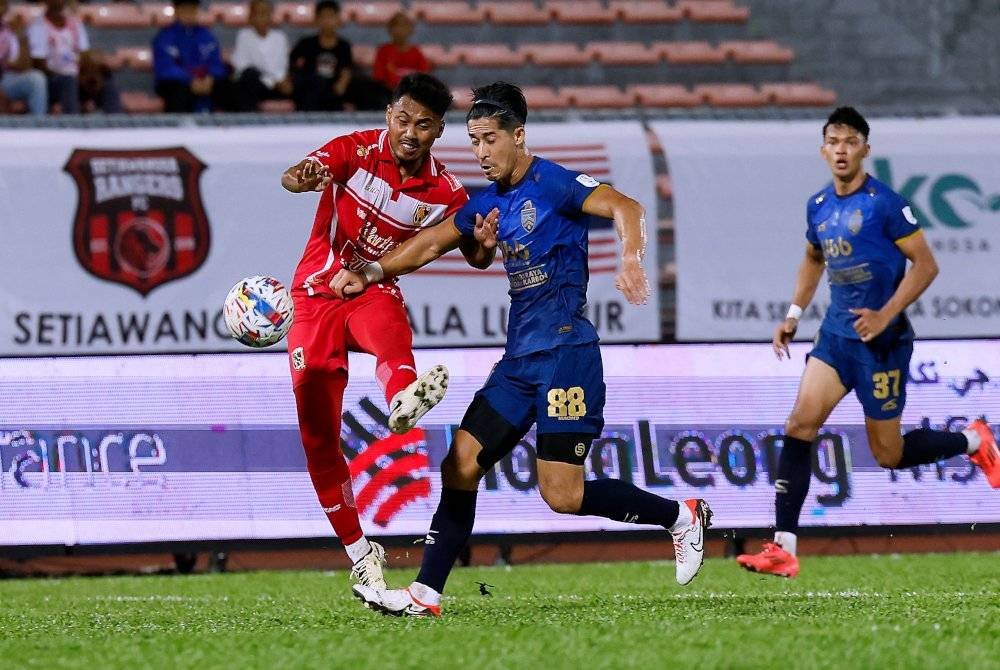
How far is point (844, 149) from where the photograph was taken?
8.12m

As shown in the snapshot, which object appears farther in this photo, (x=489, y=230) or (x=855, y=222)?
(x=855, y=222)

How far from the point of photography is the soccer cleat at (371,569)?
6.80m

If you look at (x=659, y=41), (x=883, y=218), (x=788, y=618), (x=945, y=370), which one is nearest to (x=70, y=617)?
(x=788, y=618)

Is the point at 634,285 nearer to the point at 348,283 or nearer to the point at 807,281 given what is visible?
the point at 348,283

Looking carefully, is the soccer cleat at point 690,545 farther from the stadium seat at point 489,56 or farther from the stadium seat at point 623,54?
the stadium seat at point 623,54

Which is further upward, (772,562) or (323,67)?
(323,67)

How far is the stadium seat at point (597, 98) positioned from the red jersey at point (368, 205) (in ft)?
29.2

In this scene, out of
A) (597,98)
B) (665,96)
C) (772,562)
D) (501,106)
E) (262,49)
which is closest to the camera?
(501,106)

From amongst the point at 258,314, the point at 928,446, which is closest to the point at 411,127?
the point at 258,314

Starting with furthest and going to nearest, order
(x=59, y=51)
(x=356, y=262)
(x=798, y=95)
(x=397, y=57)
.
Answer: (x=798, y=95)
(x=397, y=57)
(x=59, y=51)
(x=356, y=262)

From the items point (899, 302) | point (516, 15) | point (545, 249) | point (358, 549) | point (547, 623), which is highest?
point (516, 15)

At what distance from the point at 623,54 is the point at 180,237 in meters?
6.80

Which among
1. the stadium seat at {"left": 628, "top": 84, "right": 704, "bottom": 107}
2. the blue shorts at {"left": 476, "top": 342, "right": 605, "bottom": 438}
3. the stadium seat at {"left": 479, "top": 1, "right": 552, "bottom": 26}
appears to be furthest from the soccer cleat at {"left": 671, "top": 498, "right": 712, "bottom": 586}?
→ the stadium seat at {"left": 479, "top": 1, "right": 552, "bottom": 26}

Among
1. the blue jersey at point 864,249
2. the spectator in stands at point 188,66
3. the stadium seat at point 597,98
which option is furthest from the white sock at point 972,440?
the spectator in stands at point 188,66
